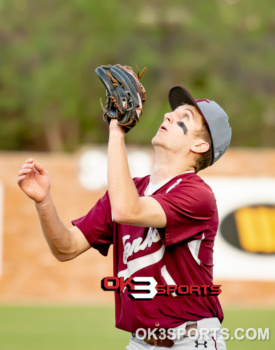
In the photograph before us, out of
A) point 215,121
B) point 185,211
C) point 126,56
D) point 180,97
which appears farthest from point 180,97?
point 126,56

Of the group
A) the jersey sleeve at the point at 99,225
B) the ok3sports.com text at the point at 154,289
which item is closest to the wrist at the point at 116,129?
the jersey sleeve at the point at 99,225

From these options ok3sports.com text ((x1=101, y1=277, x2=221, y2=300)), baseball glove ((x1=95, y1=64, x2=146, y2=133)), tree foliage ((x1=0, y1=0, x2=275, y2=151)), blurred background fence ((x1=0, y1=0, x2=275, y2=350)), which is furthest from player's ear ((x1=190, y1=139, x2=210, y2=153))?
tree foliage ((x1=0, y1=0, x2=275, y2=151))

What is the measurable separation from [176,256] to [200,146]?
69 centimetres

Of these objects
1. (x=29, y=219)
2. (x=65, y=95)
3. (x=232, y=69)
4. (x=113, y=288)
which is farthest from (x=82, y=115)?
(x=113, y=288)

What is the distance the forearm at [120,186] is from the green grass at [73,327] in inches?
229

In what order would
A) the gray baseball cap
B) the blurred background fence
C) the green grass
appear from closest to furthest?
the gray baseball cap → the green grass → the blurred background fence

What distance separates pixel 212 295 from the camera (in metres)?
4.23

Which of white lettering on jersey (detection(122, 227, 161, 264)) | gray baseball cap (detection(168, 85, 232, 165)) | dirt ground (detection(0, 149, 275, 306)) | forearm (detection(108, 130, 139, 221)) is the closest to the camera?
forearm (detection(108, 130, 139, 221))

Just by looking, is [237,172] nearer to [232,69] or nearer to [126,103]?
[126,103]

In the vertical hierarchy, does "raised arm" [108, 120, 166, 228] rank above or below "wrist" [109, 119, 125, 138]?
below

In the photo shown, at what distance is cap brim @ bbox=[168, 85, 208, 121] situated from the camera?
14.8ft

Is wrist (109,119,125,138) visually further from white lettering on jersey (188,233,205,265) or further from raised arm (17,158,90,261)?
white lettering on jersey (188,233,205,265)

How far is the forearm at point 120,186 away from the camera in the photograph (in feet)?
12.6

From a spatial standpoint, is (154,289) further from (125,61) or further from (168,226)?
(125,61)
